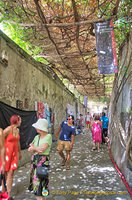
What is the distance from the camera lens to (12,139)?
3396 mm

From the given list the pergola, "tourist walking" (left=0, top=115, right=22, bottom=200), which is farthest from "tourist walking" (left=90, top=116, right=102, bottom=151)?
"tourist walking" (left=0, top=115, right=22, bottom=200)

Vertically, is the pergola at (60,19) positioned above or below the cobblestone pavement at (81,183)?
above

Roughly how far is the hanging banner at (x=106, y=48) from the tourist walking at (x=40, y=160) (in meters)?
2.86

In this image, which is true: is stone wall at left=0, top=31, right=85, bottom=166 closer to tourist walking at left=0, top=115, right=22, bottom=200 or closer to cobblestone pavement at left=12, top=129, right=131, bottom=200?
tourist walking at left=0, top=115, right=22, bottom=200

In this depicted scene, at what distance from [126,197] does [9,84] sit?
417 cm

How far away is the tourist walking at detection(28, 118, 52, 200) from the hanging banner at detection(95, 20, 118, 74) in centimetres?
286

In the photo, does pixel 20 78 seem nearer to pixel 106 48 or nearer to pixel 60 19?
pixel 60 19

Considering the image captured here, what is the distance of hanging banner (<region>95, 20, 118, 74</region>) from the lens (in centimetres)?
495

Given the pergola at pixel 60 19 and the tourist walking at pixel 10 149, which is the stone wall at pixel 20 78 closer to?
the pergola at pixel 60 19

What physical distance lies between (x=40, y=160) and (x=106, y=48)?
3.67 meters

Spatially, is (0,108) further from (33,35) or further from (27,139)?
(33,35)

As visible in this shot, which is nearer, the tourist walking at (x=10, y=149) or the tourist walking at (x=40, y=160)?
the tourist walking at (x=40, y=160)

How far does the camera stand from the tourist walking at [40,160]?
2.77m

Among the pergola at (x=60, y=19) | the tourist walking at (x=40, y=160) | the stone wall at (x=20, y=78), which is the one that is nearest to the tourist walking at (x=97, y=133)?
the stone wall at (x=20, y=78)
